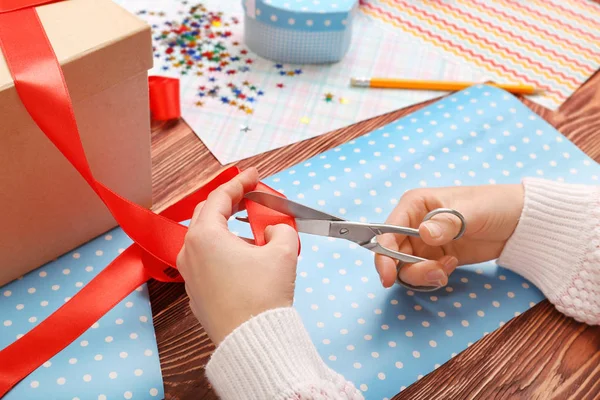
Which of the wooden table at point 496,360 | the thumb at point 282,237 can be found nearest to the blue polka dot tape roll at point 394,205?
the wooden table at point 496,360

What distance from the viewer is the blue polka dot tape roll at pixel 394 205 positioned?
1.73 ft

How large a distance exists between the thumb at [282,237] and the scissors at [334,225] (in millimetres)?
28

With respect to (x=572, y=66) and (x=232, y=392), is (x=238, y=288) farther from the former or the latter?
(x=572, y=66)

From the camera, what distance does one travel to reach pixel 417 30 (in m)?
0.89

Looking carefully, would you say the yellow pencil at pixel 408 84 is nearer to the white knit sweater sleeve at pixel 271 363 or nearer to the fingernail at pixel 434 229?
the fingernail at pixel 434 229

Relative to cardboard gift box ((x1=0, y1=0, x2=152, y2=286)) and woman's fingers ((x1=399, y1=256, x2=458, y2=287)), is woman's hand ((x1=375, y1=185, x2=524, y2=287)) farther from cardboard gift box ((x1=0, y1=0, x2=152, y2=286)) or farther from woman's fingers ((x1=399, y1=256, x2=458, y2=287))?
cardboard gift box ((x1=0, y1=0, x2=152, y2=286))

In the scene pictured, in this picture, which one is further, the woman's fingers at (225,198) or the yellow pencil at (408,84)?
the yellow pencil at (408,84)

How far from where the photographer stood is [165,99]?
2.28 feet

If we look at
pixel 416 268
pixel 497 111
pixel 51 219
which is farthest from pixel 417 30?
pixel 51 219

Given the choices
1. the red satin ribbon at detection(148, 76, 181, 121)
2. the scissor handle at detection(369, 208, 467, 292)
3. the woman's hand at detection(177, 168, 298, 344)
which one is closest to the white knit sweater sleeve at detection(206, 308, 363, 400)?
the woman's hand at detection(177, 168, 298, 344)

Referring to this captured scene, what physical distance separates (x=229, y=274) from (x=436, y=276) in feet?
0.65

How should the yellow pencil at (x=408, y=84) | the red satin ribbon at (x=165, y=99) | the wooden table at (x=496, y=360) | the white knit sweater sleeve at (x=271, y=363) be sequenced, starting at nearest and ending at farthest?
the white knit sweater sleeve at (x=271, y=363), the wooden table at (x=496, y=360), the red satin ribbon at (x=165, y=99), the yellow pencil at (x=408, y=84)

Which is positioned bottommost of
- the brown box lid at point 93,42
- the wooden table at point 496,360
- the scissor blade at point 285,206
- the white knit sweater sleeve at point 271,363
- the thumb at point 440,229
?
the wooden table at point 496,360

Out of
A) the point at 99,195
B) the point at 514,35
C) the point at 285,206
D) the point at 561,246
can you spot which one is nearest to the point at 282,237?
the point at 285,206
